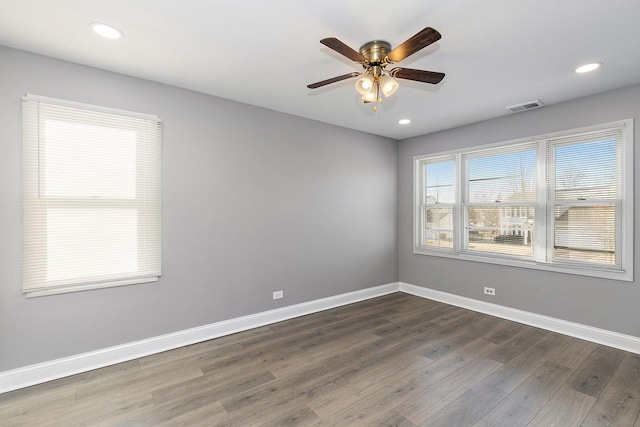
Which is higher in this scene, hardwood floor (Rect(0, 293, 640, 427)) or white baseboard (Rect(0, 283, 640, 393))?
white baseboard (Rect(0, 283, 640, 393))

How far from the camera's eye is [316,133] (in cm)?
419

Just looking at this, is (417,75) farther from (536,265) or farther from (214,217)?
(536,265)

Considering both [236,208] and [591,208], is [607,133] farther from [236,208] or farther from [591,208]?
[236,208]

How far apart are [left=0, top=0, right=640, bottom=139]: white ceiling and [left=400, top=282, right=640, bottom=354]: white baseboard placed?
8.65 feet

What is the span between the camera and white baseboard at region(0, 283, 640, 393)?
2426 millimetres

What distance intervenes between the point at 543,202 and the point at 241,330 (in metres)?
4.06

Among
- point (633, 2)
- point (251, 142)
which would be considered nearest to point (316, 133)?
point (251, 142)

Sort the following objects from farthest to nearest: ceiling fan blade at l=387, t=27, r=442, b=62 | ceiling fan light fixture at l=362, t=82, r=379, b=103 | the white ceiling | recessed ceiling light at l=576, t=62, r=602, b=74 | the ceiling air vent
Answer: the ceiling air vent < recessed ceiling light at l=576, t=62, r=602, b=74 < ceiling fan light fixture at l=362, t=82, r=379, b=103 < the white ceiling < ceiling fan blade at l=387, t=27, r=442, b=62

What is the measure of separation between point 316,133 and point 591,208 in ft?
11.4

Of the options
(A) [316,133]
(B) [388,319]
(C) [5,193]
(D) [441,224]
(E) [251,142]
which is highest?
(A) [316,133]

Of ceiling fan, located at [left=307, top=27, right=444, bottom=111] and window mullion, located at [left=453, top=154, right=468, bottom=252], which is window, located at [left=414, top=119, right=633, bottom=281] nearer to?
window mullion, located at [left=453, top=154, right=468, bottom=252]

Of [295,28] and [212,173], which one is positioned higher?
[295,28]

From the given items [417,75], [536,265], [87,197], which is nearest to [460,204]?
[536,265]

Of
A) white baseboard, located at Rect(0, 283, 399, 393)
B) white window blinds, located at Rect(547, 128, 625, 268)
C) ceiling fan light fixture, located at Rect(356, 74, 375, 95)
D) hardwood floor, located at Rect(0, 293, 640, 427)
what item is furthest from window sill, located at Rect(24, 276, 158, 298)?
white window blinds, located at Rect(547, 128, 625, 268)
